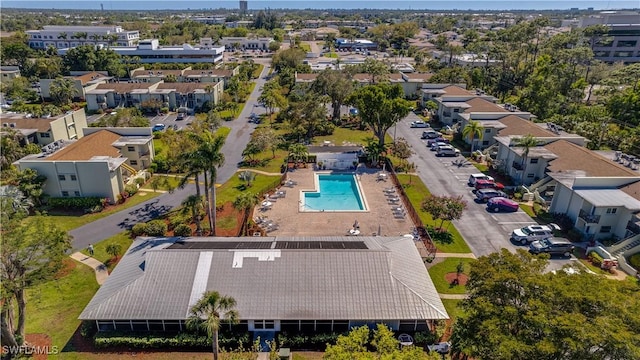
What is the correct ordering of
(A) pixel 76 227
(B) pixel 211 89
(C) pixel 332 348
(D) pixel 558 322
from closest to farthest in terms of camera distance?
Answer: (D) pixel 558 322 → (C) pixel 332 348 → (A) pixel 76 227 → (B) pixel 211 89

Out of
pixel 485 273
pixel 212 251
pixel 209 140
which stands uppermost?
pixel 209 140

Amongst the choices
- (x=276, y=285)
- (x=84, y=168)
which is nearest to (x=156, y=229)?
(x=84, y=168)

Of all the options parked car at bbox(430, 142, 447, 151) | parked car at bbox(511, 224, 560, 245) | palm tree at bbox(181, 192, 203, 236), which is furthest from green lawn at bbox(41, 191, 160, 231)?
parked car at bbox(430, 142, 447, 151)

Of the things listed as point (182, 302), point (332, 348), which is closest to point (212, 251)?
point (182, 302)

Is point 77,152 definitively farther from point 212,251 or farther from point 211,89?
point 211,89

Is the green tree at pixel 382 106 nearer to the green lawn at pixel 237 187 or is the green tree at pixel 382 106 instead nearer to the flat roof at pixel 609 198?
the green lawn at pixel 237 187

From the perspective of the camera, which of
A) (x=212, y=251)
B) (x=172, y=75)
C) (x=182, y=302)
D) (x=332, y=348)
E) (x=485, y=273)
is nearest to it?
(x=332, y=348)

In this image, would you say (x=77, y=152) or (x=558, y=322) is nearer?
(x=558, y=322)
